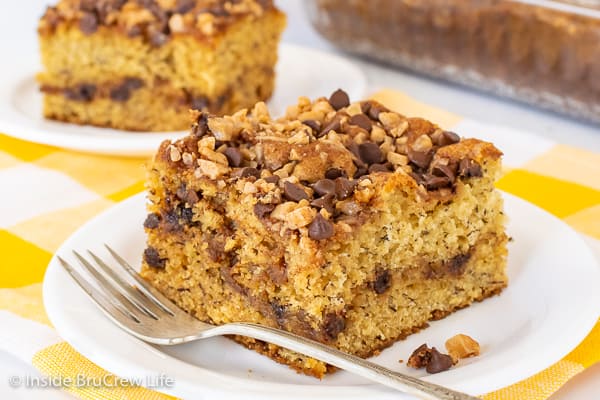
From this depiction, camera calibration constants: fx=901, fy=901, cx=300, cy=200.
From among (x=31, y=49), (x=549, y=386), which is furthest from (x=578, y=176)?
(x=31, y=49)

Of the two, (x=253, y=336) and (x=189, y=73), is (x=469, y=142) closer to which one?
(x=253, y=336)

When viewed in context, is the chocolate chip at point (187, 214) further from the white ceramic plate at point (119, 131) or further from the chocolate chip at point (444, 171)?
the white ceramic plate at point (119, 131)

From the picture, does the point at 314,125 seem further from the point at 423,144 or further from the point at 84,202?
the point at 84,202

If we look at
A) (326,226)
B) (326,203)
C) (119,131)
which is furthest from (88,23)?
(326,226)

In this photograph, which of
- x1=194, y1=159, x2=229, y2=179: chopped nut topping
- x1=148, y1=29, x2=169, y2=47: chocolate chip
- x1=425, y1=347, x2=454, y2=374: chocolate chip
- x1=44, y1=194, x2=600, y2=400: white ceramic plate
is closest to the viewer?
x1=44, y1=194, x2=600, y2=400: white ceramic plate

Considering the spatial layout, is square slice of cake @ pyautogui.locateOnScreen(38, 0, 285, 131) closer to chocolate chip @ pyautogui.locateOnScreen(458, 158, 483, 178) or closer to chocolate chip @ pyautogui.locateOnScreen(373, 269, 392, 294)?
chocolate chip @ pyautogui.locateOnScreen(458, 158, 483, 178)

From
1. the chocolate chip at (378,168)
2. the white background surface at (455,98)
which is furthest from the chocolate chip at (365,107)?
the white background surface at (455,98)

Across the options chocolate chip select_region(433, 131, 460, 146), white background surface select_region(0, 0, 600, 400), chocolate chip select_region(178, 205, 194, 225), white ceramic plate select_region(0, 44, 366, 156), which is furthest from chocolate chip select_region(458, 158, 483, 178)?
white background surface select_region(0, 0, 600, 400)
